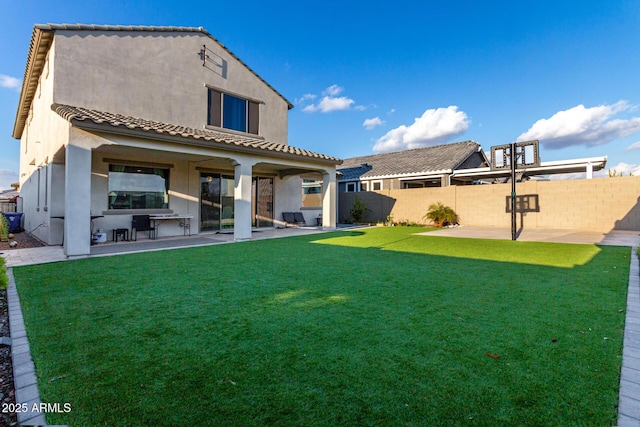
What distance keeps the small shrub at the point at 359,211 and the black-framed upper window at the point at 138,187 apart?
1082cm

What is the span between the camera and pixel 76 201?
723 centimetres

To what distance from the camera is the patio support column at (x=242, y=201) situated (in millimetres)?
10375

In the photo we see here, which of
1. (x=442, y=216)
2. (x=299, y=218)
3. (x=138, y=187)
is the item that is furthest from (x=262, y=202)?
(x=442, y=216)

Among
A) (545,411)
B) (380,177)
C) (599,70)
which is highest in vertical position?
(599,70)

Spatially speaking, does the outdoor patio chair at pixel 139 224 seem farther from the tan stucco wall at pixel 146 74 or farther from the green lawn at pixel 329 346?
the green lawn at pixel 329 346

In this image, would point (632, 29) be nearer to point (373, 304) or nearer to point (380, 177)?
point (380, 177)

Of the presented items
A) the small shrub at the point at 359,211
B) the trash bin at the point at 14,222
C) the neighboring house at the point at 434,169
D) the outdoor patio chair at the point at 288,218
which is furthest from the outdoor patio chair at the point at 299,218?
the trash bin at the point at 14,222

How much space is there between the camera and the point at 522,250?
26.9 feet

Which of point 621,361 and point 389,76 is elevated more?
point 389,76

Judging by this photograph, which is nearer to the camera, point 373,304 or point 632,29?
point 373,304

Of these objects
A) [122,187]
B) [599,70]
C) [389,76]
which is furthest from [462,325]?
[389,76]

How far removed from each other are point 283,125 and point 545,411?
51.1ft

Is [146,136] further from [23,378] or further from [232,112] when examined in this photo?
[23,378]

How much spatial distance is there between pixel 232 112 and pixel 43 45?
643 centimetres
